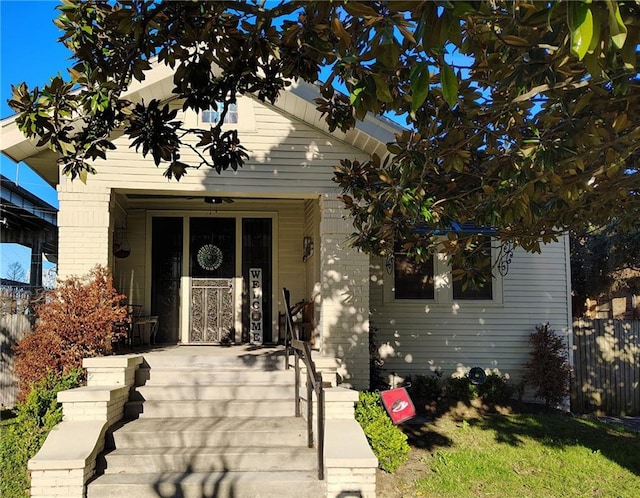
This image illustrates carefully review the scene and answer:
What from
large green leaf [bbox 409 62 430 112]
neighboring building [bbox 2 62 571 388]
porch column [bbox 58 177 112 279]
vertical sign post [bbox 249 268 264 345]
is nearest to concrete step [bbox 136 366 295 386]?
porch column [bbox 58 177 112 279]

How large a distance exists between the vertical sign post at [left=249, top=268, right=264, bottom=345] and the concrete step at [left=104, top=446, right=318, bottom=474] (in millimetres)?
4365

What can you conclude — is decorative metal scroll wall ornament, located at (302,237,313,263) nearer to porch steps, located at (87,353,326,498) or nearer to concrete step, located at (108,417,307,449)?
porch steps, located at (87,353,326,498)

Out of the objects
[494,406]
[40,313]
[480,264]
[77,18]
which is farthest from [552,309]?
[77,18]

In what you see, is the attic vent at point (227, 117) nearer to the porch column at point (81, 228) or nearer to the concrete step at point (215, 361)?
the porch column at point (81, 228)

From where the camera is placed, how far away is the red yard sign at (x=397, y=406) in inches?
275

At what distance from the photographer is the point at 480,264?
629 centimetres

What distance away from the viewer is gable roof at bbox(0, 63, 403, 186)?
768cm

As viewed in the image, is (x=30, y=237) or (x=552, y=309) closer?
(x=552, y=309)

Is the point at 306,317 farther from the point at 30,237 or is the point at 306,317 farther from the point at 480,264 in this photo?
the point at 30,237

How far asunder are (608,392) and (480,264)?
23.1 feet

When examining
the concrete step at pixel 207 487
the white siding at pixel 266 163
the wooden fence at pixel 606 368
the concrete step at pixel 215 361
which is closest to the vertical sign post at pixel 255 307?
the concrete step at pixel 215 361

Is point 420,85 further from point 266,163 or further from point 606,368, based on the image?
point 606,368

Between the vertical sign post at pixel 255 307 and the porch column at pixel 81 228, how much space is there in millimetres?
3063

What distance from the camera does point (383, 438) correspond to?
640 centimetres
